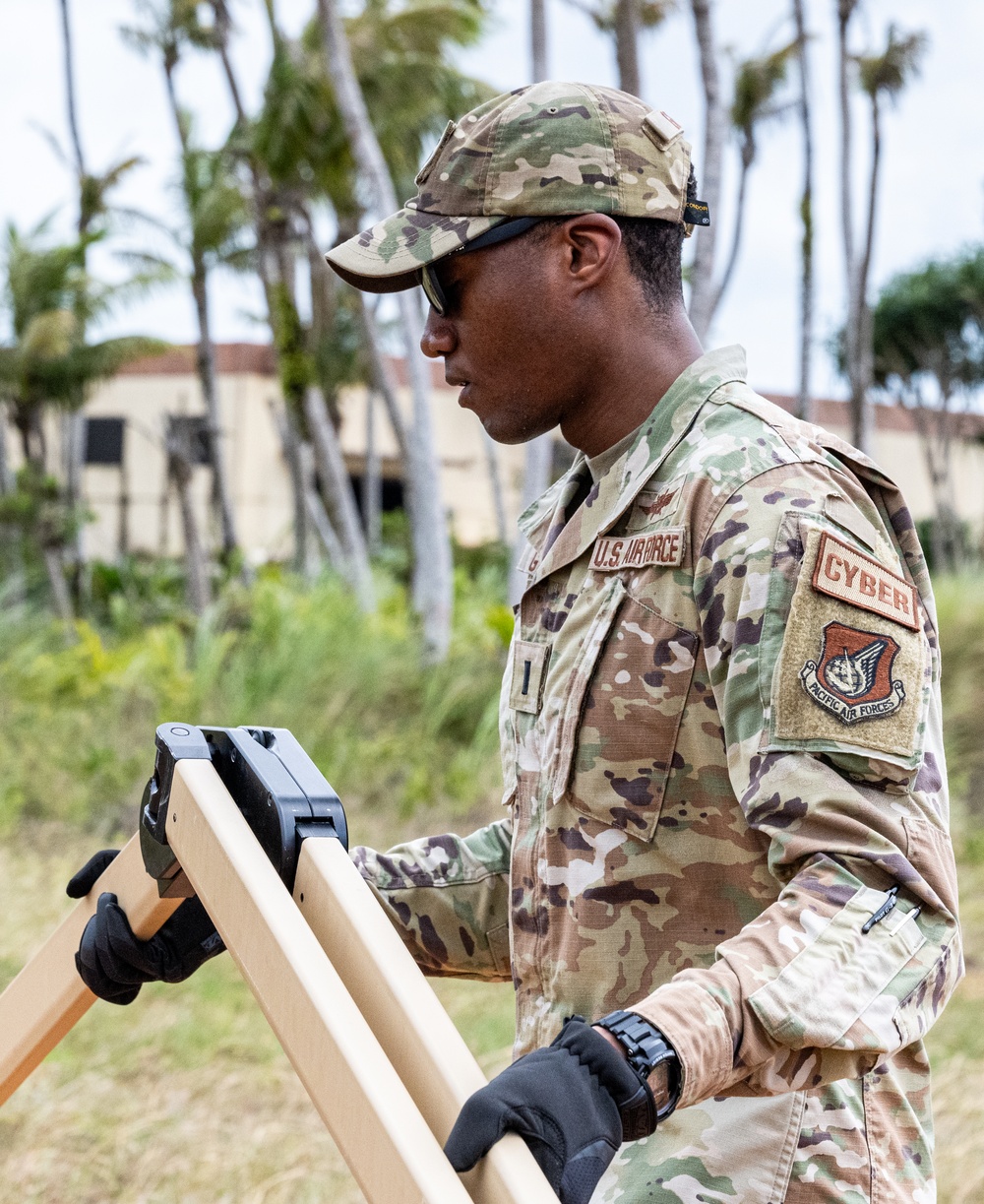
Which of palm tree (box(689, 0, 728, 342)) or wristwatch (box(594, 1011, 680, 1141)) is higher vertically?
palm tree (box(689, 0, 728, 342))

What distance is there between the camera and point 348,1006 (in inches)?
40.6

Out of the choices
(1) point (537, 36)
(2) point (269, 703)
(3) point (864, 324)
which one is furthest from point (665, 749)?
(3) point (864, 324)

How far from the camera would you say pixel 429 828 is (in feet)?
21.6

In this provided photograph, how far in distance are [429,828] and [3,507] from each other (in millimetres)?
12942

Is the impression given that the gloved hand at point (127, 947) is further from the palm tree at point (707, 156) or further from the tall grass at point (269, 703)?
the palm tree at point (707, 156)

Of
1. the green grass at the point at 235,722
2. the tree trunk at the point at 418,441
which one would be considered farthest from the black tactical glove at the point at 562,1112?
the tree trunk at the point at 418,441

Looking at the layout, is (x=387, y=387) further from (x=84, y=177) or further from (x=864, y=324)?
(x=84, y=177)

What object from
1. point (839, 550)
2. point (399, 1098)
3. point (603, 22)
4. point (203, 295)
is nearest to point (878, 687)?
point (839, 550)

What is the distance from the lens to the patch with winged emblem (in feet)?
3.72

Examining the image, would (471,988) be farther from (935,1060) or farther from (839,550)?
(839,550)

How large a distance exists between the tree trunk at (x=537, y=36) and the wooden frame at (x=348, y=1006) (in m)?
7.44

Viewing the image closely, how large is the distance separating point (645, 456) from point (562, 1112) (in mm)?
740

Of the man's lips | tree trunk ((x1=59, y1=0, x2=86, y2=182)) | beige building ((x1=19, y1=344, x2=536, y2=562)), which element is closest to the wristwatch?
the man's lips

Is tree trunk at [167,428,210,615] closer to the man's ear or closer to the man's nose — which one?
the man's nose
